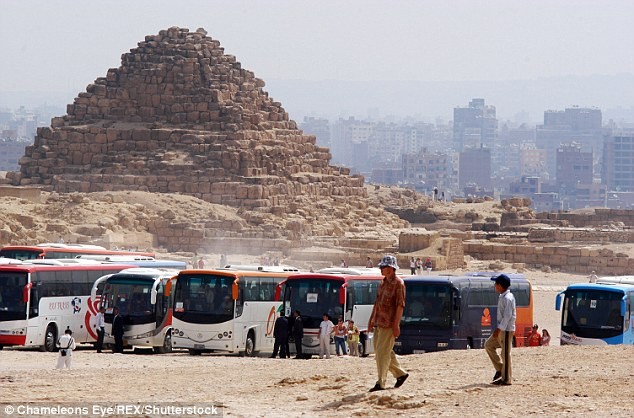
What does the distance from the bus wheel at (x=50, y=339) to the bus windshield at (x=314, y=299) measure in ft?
13.5

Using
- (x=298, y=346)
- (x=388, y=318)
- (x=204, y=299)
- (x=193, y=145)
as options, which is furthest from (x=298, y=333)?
(x=193, y=145)

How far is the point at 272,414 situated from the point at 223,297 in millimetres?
10584

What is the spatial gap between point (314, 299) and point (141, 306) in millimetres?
3071

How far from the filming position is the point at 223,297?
25.0 metres

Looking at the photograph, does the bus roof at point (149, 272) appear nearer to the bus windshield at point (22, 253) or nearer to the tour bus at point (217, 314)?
the tour bus at point (217, 314)

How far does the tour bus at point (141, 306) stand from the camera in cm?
2552

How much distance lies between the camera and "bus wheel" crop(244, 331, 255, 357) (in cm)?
2494

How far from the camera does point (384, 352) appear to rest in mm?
15312

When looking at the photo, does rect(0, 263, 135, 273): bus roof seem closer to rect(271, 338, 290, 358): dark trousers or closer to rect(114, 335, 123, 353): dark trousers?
rect(114, 335, 123, 353): dark trousers

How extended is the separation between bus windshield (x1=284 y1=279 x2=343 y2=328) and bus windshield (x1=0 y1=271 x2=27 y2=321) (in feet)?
14.8

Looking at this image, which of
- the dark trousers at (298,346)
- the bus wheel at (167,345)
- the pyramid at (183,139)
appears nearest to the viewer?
the dark trousers at (298,346)

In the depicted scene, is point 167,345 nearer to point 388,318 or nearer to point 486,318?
point 486,318

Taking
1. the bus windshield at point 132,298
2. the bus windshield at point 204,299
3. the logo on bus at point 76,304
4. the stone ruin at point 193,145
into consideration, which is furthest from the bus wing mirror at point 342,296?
the stone ruin at point 193,145

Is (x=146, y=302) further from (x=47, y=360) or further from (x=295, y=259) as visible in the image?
(x=295, y=259)
